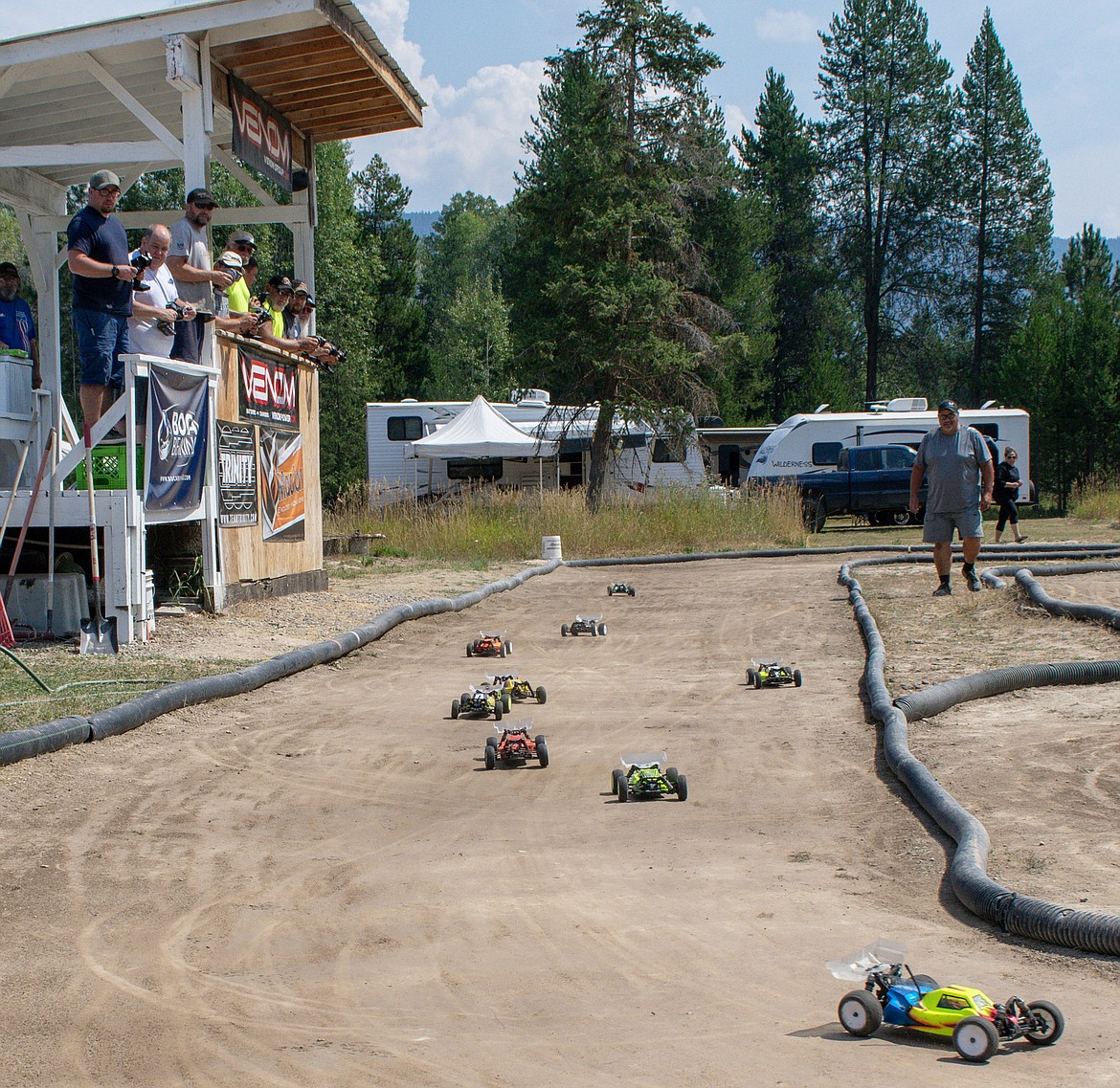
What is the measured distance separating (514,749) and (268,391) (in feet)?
28.3

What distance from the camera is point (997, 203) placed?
59719mm

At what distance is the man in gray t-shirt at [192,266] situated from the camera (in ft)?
40.4

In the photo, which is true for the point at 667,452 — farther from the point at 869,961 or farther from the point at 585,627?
the point at 869,961

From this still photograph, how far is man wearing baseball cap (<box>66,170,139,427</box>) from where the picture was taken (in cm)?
1053

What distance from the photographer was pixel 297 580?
1517cm

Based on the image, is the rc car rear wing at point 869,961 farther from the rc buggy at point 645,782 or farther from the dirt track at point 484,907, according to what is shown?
the rc buggy at point 645,782

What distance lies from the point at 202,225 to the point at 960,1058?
11.4 m

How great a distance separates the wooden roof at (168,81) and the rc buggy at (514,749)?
855 cm

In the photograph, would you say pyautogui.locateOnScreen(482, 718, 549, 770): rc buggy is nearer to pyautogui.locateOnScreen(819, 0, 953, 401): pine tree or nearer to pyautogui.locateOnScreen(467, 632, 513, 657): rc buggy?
pyautogui.locateOnScreen(467, 632, 513, 657): rc buggy

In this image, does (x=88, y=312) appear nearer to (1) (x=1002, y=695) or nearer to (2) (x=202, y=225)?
(2) (x=202, y=225)

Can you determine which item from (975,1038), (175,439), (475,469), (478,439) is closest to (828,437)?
(478,439)

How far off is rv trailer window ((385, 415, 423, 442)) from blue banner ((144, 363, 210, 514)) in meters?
24.4

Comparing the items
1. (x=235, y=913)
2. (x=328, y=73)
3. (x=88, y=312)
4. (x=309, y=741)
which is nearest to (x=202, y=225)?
(x=88, y=312)

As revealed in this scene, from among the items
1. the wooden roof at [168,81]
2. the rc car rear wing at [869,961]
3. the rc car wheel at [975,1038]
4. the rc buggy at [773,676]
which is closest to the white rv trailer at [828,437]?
the wooden roof at [168,81]
